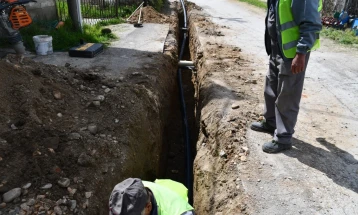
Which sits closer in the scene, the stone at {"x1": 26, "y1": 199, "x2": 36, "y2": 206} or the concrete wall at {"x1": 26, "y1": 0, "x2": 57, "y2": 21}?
the stone at {"x1": 26, "y1": 199, "x2": 36, "y2": 206}

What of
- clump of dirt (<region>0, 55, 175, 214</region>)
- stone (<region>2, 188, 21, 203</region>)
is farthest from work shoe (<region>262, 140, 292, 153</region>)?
stone (<region>2, 188, 21, 203</region>)

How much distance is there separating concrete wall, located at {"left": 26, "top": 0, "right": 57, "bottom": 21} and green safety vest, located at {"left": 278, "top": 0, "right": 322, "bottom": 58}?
22.3 feet

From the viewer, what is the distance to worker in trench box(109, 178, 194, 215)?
212 cm

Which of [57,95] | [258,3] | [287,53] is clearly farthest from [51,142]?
[258,3]

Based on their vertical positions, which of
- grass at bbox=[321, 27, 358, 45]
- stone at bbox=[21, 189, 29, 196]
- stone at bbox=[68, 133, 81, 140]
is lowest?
stone at bbox=[21, 189, 29, 196]

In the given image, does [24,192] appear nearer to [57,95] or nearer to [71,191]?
[71,191]

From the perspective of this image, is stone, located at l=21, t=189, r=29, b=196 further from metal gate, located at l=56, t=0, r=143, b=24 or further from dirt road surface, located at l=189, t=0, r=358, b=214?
metal gate, located at l=56, t=0, r=143, b=24

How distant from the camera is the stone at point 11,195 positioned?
2.79 meters

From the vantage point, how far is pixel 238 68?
6199 mm

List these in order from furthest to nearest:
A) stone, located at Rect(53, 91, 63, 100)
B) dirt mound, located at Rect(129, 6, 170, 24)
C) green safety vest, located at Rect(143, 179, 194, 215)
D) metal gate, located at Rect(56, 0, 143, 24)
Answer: dirt mound, located at Rect(129, 6, 170, 24)
metal gate, located at Rect(56, 0, 143, 24)
stone, located at Rect(53, 91, 63, 100)
green safety vest, located at Rect(143, 179, 194, 215)

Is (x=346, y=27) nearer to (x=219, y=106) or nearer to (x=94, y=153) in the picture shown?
(x=219, y=106)

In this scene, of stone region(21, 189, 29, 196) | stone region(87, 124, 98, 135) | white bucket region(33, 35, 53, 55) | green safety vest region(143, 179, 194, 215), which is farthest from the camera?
white bucket region(33, 35, 53, 55)

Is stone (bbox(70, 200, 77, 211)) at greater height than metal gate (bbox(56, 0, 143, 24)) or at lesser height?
lesser

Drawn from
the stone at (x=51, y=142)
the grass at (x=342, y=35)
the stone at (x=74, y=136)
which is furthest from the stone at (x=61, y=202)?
the grass at (x=342, y=35)
